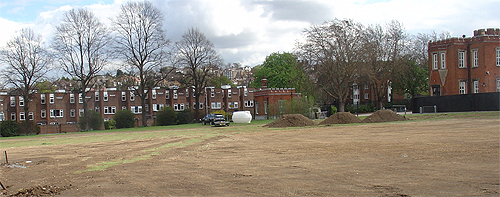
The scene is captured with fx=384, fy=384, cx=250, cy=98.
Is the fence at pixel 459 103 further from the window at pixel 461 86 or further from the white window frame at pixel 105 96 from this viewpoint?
the white window frame at pixel 105 96

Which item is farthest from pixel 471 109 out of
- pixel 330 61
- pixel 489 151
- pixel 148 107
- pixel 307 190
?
pixel 148 107

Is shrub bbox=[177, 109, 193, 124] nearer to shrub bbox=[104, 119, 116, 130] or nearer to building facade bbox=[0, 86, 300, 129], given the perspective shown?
building facade bbox=[0, 86, 300, 129]

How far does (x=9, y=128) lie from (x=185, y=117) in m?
24.6

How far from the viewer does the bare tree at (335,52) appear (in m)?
46.0

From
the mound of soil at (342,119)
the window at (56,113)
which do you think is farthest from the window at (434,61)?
the window at (56,113)

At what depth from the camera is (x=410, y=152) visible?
44.8 ft

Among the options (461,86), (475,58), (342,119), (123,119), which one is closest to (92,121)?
(123,119)

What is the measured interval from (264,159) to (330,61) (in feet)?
113

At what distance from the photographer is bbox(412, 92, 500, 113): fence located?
37.7 m

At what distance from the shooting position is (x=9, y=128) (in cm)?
4959

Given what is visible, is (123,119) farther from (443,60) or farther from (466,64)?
(466,64)

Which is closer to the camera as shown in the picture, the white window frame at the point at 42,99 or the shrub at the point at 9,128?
the shrub at the point at 9,128

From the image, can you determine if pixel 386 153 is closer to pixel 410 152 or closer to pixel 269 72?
pixel 410 152

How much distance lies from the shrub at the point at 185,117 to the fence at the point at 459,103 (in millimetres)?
34505
